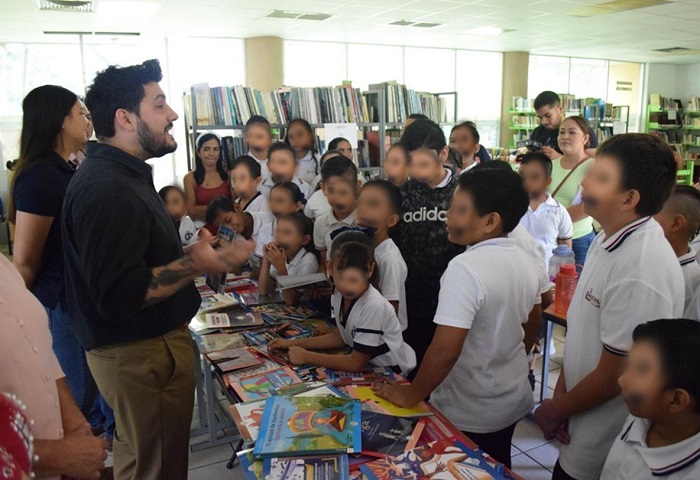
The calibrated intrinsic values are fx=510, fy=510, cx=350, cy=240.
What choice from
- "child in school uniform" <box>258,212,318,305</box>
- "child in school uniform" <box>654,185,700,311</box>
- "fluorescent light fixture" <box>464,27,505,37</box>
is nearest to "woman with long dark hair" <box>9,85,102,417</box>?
"child in school uniform" <box>258,212,318,305</box>

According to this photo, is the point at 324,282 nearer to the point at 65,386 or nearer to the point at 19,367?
the point at 65,386

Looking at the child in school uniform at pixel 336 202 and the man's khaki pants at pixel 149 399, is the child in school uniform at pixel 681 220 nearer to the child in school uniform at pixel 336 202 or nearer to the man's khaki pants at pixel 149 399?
the child in school uniform at pixel 336 202

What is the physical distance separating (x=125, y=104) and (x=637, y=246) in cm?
153

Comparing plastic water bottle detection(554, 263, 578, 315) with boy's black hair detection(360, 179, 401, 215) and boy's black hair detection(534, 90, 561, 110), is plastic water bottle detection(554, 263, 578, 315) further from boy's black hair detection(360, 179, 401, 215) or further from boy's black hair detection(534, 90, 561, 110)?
boy's black hair detection(534, 90, 561, 110)

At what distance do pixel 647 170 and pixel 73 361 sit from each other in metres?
2.43

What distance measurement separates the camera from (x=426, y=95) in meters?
5.84

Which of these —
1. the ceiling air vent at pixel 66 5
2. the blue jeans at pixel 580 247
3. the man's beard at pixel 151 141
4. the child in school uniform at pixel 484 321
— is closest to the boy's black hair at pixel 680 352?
the child in school uniform at pixel 484 321

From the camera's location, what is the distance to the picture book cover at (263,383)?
1.69 metres

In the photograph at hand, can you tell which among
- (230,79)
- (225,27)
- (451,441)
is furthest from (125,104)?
(230,79)

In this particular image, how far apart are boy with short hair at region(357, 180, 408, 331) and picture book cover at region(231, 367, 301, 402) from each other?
55 centimetres

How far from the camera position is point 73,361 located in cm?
238

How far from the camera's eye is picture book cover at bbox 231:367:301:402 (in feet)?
5.55

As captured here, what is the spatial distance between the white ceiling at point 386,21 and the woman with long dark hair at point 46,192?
4780 millimetres

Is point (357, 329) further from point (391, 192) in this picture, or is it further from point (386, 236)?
point (391, 192)
